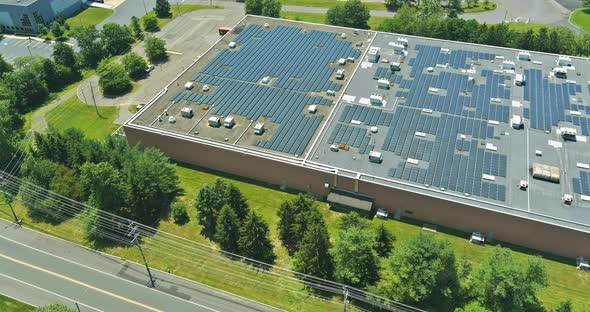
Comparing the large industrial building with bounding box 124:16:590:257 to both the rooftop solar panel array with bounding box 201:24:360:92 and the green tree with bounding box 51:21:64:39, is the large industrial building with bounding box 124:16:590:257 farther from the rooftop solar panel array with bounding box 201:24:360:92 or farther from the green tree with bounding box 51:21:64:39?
the green tree with bounding box 51:21:64:39

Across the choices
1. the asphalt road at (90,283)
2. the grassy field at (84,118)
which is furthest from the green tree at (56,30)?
the asphalt road at (90,283)

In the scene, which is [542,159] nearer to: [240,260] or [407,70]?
[407,70]

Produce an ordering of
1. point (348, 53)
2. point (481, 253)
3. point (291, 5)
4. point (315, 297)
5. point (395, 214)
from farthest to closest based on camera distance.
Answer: point (291, 5) < point (348, 53) < point (395, 214) < point (481, 253) < point (315, 297)

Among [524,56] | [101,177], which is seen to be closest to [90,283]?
[101,177]

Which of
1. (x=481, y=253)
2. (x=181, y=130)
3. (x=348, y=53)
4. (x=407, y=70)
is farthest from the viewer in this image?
(x=348, y=53)

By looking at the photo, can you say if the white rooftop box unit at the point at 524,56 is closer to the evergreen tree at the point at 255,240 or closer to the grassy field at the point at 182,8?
the evergreen tree at the point at 255,240

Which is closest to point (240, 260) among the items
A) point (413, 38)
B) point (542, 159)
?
point (542, 159)
